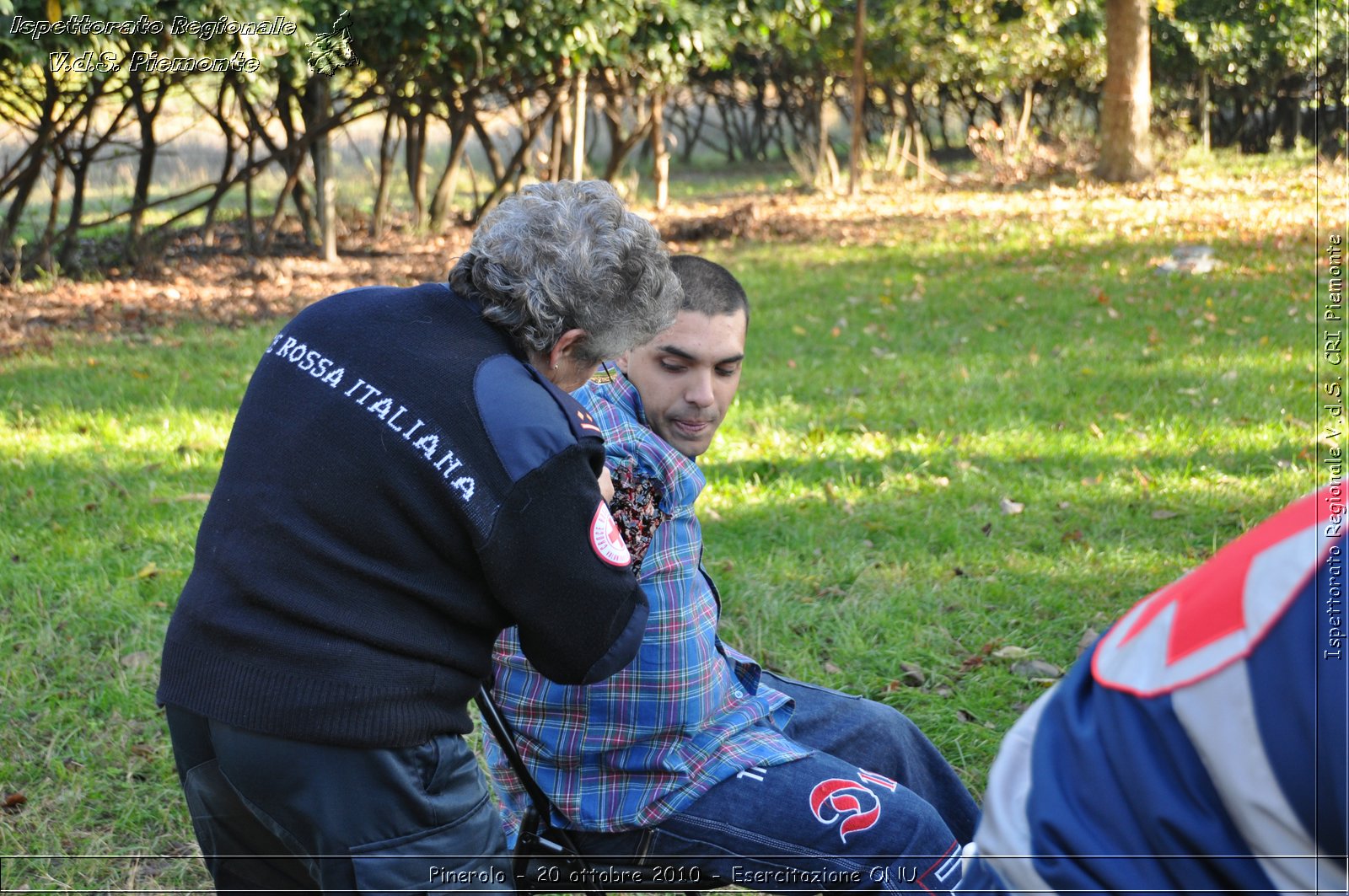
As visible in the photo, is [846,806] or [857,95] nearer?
[846,806]

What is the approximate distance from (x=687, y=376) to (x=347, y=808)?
1273mm

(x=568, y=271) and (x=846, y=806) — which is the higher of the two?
(x=568, y=271)

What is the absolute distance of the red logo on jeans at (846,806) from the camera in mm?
2193

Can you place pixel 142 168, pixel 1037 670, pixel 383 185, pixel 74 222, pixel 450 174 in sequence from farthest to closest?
pixel 450 174 < pixel 383 185 < pixel 142 168 < pixel 74 222 < pixel 1037 670

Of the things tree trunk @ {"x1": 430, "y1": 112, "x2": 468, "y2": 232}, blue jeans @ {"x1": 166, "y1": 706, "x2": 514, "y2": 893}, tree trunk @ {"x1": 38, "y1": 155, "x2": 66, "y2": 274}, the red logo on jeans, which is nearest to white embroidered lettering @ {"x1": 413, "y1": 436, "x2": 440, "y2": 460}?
blue jeans @ {"x1": 166, "y1": 706, "x2": 514, "y2": 893}

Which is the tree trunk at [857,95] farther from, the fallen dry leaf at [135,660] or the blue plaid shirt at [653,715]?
the blue plaid shirt at [653,715]

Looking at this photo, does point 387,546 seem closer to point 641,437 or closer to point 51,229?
point 641,437

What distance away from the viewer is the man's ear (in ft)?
6.84

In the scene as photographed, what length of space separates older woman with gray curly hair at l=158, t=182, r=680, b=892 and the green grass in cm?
150

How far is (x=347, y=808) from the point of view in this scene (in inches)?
73.8

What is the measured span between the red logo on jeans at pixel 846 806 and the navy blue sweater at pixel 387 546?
1.89ft

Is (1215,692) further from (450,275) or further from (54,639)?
(54,639)

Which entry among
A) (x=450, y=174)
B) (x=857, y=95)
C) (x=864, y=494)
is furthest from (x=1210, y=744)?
(x=857, y=95)

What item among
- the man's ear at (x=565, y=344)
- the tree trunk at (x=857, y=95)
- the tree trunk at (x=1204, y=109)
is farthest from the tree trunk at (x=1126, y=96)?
the man's ear at (x=565, y=344)
